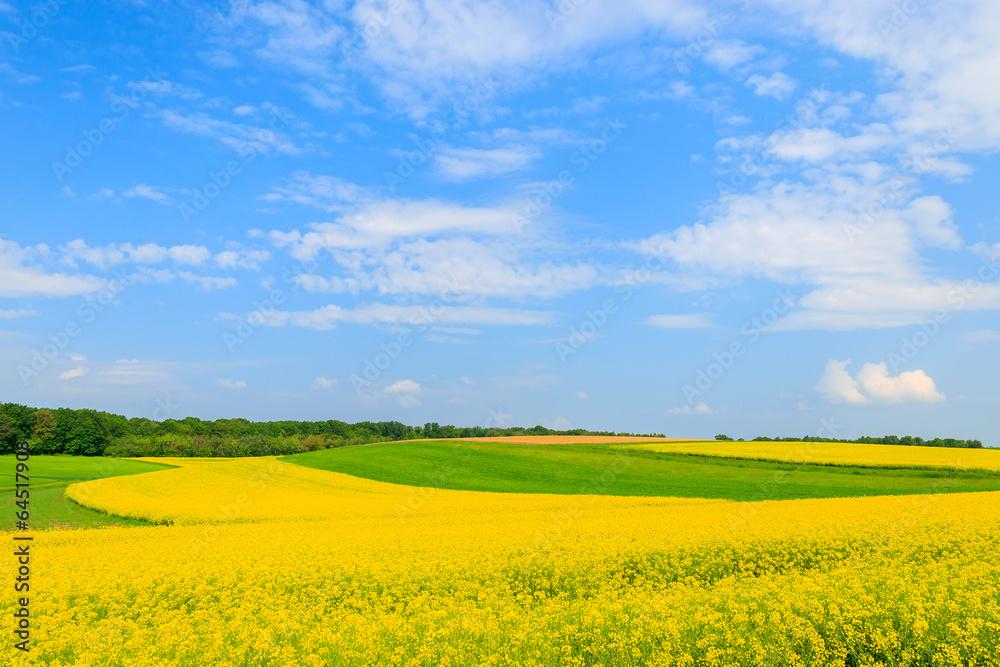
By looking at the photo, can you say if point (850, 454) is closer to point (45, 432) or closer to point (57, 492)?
point (57, 492)

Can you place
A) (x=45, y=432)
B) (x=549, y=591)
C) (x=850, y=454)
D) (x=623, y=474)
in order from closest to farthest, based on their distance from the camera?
(x=549, y=591) → (x=623, y=474) → (x=850, y=454) → (x=45, y=432)

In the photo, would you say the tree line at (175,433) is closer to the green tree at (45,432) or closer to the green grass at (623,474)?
the green tree at (45,432)

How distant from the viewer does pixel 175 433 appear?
85188mm

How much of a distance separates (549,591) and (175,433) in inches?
3564

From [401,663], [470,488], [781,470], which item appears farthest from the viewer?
[781,470]

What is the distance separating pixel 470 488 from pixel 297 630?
2994cm

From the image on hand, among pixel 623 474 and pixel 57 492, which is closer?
pixel 57 492

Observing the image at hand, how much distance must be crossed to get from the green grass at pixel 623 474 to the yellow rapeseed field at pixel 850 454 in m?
1.73

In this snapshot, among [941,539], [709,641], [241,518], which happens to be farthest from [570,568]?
[241,518]

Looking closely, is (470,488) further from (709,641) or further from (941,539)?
(709,641)

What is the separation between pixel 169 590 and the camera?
1042 cm

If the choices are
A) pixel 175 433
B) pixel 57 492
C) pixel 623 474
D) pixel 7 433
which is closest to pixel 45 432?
pixel 7 433

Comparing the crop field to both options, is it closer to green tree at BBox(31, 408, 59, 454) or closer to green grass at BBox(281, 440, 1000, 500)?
green grass at BBox(281, 440, 1000, 500)

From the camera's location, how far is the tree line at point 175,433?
70.1 m
